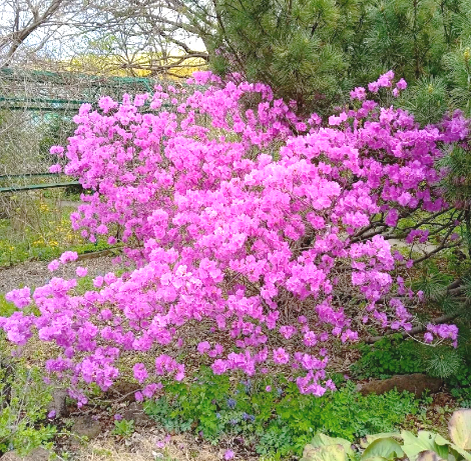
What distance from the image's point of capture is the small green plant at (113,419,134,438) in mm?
2938

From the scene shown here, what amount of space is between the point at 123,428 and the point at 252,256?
113 cm

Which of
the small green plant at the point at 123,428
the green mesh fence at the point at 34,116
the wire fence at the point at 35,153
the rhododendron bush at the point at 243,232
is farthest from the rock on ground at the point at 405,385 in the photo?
the green mesh fence at the point at 34,116

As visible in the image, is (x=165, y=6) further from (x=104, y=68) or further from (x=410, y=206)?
(x=410, y=206)

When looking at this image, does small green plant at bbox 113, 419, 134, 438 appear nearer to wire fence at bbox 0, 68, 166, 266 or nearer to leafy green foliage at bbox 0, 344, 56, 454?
leafy green foliage at bbox 0, 344, 56, 454

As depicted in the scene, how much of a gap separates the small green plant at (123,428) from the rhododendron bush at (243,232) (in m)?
0.20

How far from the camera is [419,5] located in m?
3.37

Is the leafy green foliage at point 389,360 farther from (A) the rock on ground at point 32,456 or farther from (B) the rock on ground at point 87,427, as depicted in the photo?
(A) the rock on ground at point 32,456

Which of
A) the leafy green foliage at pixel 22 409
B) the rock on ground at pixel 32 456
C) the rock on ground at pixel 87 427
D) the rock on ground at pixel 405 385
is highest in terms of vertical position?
the leafy green foliage at pixel 22 409

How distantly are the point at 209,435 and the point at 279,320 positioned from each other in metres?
0.68

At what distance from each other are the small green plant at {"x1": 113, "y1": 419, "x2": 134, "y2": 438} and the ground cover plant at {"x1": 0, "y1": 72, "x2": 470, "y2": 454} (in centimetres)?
14

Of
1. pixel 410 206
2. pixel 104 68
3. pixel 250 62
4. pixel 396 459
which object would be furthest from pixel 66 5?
pixel 396 459

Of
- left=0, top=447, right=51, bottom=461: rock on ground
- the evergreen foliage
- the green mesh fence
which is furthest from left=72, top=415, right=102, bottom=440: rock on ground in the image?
the green mesh fence

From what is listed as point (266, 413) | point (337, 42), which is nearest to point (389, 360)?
point (266, 413)

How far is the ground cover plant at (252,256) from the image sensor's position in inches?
105
